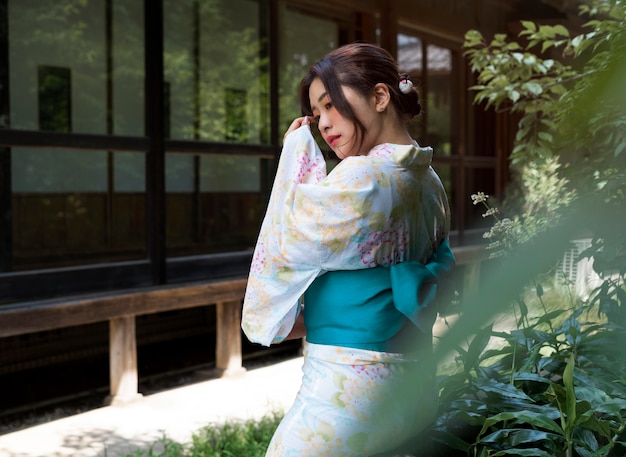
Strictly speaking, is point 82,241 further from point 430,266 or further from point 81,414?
point 430,266

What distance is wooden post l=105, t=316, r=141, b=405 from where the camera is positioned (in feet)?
18.8

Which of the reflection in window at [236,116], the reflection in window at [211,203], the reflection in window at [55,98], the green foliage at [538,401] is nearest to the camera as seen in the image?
the green foliage at [538,401]

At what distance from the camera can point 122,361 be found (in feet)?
19.0

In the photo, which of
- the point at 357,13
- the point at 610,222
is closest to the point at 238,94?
the point at 357,13

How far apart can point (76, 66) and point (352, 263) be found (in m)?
8.90

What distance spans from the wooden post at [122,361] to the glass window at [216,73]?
194 inches

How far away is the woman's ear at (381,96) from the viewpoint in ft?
5.18

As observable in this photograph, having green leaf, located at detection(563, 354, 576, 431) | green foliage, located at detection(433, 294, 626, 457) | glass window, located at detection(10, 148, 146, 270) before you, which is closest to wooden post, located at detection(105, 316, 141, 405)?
green foliage, located at detection(433, 294, 626, 457)

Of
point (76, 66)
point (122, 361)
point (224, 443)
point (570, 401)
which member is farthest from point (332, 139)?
point (76, 66)

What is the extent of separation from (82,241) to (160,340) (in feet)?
9.14

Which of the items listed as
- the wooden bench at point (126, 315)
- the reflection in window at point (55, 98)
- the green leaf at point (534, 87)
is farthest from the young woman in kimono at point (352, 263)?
the reflection in window at point (55, 98)

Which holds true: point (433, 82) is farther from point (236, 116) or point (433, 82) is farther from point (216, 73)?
point (216, 73)

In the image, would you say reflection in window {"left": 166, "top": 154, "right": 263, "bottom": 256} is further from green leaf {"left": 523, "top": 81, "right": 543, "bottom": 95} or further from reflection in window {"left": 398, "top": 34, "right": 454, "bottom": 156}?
green leaf {"left": 523, "top": 81, "right": 543, "bottom": 95}

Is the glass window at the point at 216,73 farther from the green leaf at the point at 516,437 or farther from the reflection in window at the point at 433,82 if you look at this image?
the green leaf at the point at 516,437
